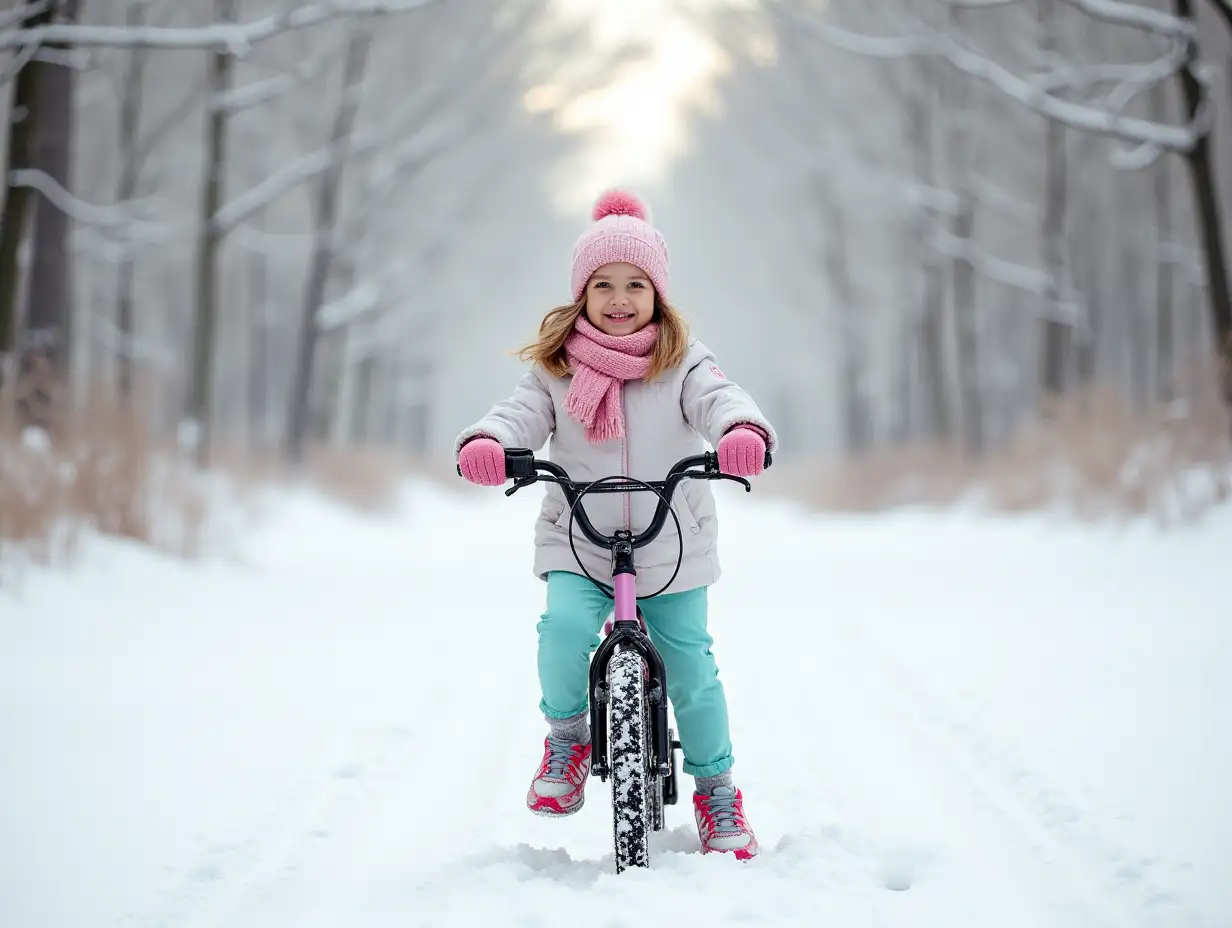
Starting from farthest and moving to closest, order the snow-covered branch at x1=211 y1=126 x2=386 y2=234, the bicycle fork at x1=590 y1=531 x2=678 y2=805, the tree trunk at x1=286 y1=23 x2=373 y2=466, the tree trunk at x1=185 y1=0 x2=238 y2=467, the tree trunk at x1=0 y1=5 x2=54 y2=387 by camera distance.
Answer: the tree trunk at x1=286 y1=23 x2=373 y2=466, the tree trunk at x1=185 y1=0 x2=238 y2=467, the snow-covered branch at x1=211 y1=126 x2=386 y2=234, the tree trunk at x1=0 y1=5 x2=54 y2=387, the bicycle fork at x1=590 y1=531 x2=678 y2=805

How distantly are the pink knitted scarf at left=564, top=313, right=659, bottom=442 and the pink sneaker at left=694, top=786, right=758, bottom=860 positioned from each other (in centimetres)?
104

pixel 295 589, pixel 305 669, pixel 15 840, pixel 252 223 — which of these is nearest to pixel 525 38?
pixel 252 223

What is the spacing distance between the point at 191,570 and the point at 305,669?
2754 millimetres

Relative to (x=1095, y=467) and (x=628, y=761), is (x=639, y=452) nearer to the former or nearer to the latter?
(x=628, y=761)

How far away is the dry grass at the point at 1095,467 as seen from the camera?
829cm

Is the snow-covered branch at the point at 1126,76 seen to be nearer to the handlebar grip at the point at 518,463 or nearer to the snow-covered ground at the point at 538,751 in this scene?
the snow-covered ground at the point at 538,751

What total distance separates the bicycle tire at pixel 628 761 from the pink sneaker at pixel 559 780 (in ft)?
1.07

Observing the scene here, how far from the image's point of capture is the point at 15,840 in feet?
10.5

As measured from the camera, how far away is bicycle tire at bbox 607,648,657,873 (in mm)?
2795

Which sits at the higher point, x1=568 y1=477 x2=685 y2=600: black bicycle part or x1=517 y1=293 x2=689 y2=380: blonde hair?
x1=517 y1=293 x2=689 y2=380: blonde hair

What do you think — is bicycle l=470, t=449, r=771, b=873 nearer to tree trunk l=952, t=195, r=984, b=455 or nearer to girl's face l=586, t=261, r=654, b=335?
girl's face l=586, t=261, r=654, b=335

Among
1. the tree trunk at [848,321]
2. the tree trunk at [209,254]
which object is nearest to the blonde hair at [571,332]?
the tree trunk at [209,254]

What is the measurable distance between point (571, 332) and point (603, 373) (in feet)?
0.72

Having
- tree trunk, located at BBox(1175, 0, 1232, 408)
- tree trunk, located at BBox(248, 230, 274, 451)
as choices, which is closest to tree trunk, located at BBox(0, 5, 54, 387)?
tree trunk, located at BBox(1175, 0, 1232, 408)
